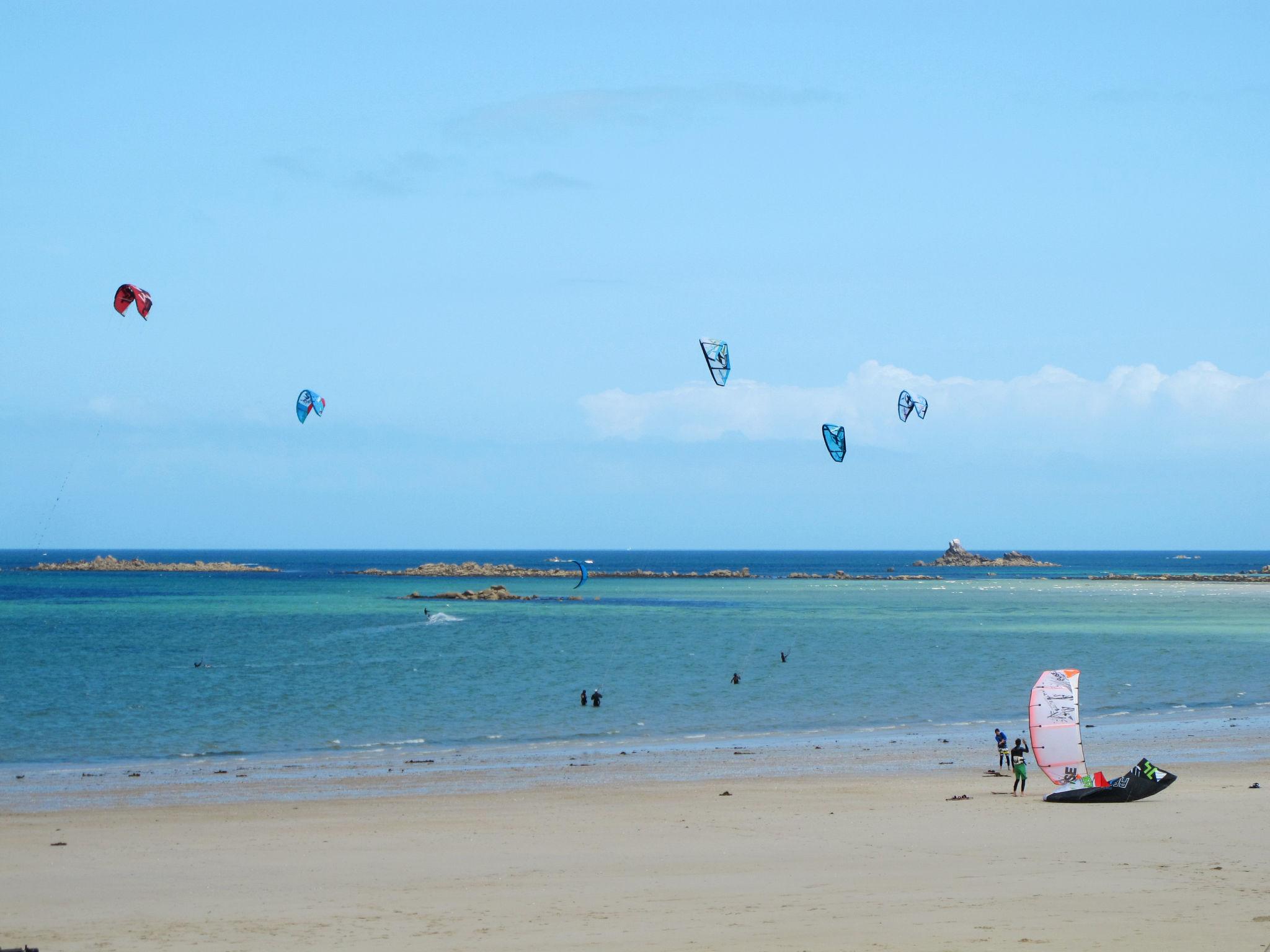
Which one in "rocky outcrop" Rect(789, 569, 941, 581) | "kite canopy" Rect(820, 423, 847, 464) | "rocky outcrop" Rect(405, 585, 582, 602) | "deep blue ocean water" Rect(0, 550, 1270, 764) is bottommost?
"deep blue ocean water" Rect(0, 550, 1270, 764)

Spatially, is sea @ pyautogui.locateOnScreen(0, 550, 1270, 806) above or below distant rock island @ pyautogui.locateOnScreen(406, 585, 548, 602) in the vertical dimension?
below

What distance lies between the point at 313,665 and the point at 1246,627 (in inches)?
2025

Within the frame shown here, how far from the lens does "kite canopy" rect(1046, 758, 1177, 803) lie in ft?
63.5

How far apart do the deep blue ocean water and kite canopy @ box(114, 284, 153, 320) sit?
10.9m

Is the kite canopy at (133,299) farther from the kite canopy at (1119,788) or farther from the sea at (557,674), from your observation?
the kite canopy at (1119,788)

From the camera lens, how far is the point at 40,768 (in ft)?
82.6

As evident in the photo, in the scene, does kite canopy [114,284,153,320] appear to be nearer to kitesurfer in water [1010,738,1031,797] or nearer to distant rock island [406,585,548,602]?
kitesurfer in water [1010,738,1031,797]

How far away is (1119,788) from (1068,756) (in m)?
0.94

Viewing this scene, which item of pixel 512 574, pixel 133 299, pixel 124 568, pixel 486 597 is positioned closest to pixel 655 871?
pixel 133 299

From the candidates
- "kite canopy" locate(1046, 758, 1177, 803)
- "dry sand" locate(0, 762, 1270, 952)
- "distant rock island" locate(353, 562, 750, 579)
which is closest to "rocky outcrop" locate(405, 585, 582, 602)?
"distant rock island" locate(353, 562, 750, 579)

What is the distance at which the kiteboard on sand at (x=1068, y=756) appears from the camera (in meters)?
19.4

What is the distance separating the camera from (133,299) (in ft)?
104

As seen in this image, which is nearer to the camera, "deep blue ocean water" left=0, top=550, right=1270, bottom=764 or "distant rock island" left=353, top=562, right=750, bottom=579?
"deep blue ocean water" left=0, top=550, right=1270, bottom=764

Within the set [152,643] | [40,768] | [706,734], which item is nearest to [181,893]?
[40,768]
